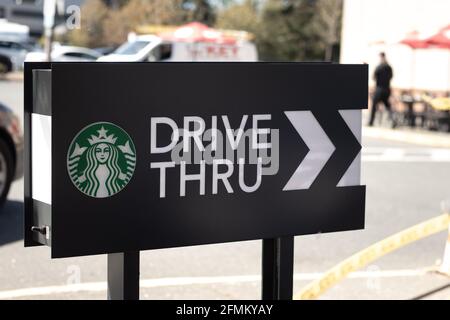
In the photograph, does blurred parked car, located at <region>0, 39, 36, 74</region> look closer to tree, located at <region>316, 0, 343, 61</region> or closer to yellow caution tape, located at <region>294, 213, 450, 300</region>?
tree, located at <region>316, 0, 343, 61</region>

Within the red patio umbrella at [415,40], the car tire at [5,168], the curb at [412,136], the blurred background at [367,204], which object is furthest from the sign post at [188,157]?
the red patio umbrella at [415,40]

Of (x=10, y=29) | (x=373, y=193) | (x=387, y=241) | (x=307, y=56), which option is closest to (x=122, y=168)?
(x=387, y=241)

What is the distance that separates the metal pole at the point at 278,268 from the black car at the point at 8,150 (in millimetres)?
5166

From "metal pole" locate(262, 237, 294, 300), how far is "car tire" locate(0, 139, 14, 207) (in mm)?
5166

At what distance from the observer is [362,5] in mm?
32188

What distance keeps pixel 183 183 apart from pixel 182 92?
35 cm

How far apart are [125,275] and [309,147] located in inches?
37.5

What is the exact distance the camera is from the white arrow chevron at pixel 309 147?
380 cm

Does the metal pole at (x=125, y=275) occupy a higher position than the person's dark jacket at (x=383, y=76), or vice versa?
the person's dark jacket at (x=383, y=76)

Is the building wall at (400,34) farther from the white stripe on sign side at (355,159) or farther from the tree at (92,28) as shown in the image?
the tree at (92,28)

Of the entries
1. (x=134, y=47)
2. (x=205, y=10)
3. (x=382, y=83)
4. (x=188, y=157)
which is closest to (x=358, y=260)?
(x=188, y=157)

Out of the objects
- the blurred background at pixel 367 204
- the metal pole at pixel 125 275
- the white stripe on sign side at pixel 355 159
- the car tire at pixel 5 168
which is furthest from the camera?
the car tire at pixel 5 168

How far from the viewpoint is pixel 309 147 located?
3852 mm

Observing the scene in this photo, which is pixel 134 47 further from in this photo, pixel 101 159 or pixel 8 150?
pixel 101 159
